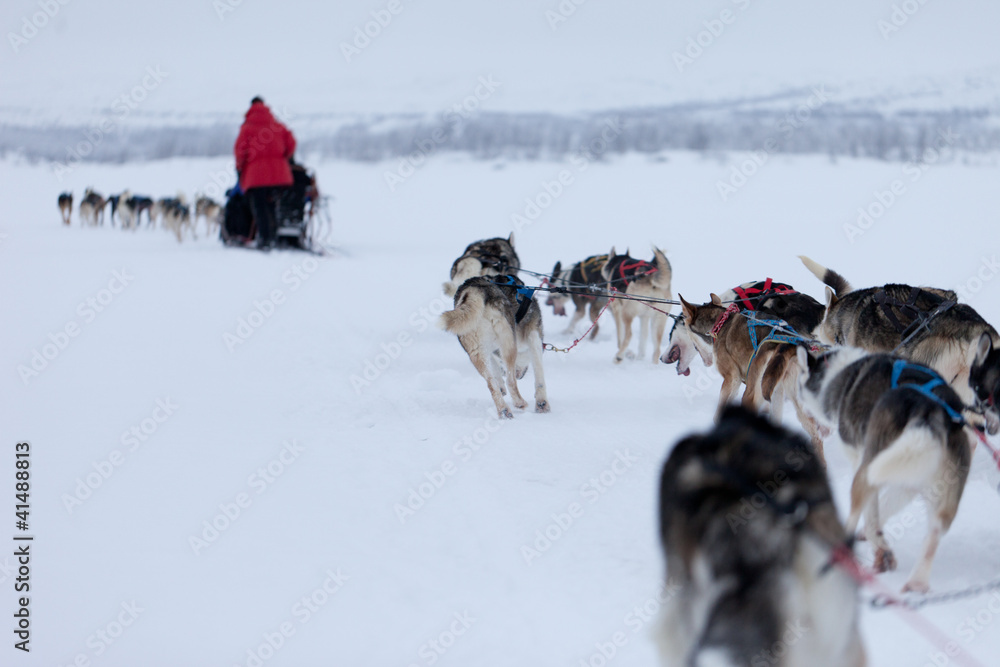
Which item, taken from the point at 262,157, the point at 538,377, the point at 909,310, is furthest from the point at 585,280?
the point at 262,157

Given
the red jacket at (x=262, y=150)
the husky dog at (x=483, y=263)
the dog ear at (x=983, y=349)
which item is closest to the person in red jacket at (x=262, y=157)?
the red jacket at (x=262, y=150)

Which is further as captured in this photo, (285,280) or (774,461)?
(285,280)

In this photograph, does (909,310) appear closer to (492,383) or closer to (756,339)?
(756,339)

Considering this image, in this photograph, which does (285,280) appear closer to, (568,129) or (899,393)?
(899,393)

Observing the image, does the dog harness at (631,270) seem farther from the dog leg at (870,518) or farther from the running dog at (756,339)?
the dog leg at (870,518)

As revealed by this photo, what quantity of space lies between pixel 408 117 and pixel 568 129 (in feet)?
23.6

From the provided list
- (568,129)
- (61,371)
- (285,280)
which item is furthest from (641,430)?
(568,129)

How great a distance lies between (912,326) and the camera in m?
3.08

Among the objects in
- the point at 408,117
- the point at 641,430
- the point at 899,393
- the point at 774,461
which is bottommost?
the point at 641,430

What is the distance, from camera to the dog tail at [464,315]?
3.84 m

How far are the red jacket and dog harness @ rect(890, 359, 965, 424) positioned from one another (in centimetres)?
985

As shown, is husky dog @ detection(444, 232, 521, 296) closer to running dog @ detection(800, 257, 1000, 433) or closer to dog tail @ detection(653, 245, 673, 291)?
dog tail @ detection(653, 245, 673, 291)

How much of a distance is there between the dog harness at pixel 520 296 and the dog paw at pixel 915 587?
2577 mm

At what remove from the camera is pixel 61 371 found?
14.7ft
